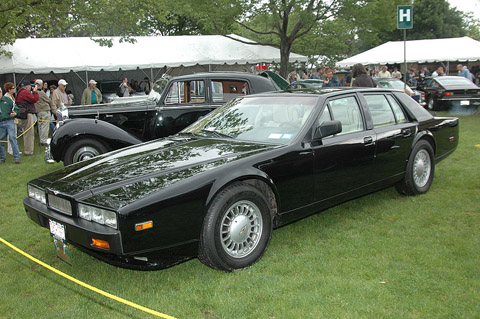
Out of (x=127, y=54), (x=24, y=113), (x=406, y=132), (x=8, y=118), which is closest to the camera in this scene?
(x=406, y=132)

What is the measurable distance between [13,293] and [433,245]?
149 inches

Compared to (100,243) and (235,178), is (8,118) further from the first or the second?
(235,178)

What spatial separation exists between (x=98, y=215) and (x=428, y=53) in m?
25.7

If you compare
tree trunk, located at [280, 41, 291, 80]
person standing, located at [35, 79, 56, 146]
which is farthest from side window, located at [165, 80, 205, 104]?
tree trunk, located at [280, 41, 291, 80]

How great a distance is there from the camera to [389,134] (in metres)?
5.07

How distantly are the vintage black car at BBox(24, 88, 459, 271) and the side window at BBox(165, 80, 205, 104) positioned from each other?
2.61 metres

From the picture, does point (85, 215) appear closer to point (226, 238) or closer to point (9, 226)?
point (226, 238)

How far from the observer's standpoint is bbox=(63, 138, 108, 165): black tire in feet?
24.4

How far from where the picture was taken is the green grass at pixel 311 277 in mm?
3062

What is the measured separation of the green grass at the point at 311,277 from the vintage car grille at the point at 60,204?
64 centimetres

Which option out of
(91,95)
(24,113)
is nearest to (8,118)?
(24,113)

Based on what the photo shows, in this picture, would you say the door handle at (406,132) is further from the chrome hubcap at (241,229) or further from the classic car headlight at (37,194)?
the classic car headlight at (37,194)

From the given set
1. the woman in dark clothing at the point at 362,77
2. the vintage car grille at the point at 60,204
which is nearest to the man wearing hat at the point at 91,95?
the woman in dark clothing at the point at 362,77

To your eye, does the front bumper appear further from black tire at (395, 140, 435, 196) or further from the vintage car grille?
black tire at (395, 140, 435, 196)
